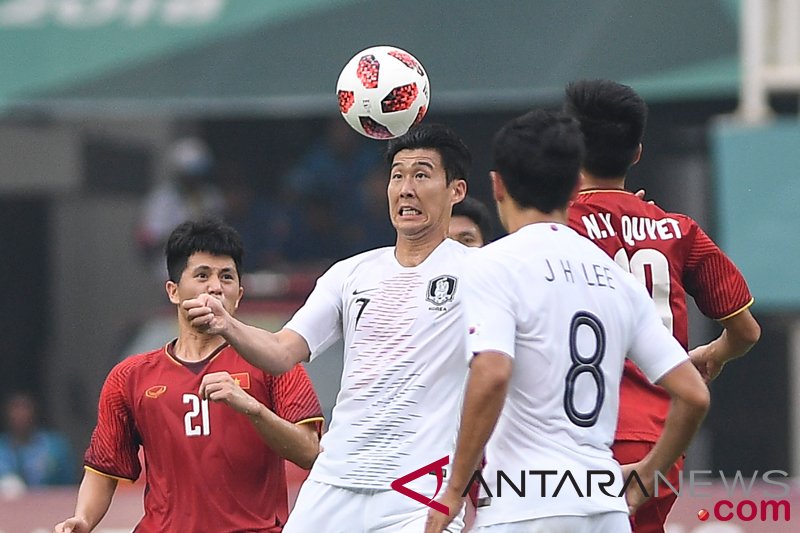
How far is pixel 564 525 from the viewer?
4.69 m

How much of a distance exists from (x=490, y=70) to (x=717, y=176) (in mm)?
1919

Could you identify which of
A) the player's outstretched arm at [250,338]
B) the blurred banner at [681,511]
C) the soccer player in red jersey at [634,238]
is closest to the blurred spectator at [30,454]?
the blurred banner at [681,511]

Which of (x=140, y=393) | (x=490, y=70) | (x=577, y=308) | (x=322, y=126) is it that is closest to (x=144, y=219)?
(x=322, y=126)

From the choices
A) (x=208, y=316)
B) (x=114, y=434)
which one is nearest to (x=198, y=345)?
(x=114, y=434)

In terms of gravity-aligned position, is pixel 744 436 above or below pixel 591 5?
below

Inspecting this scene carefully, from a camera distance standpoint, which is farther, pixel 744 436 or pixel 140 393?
pixel 744 436

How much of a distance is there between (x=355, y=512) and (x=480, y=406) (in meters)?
1.42

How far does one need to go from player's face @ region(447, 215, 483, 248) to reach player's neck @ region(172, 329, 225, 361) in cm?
145

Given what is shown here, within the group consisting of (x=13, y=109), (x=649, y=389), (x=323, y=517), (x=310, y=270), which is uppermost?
(x=13, y=109)

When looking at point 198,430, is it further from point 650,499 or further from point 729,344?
point 729,344

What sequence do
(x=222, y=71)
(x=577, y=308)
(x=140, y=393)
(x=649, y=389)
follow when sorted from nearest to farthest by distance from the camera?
1. (x=577, y=308)
2. (x=649, y=389)
3. (x=140, y=393)
4. (x=222, y=71)

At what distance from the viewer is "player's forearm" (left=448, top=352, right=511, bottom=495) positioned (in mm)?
4594

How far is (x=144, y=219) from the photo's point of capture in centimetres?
1571

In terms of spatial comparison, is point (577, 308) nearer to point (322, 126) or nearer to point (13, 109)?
point (13, 109)
